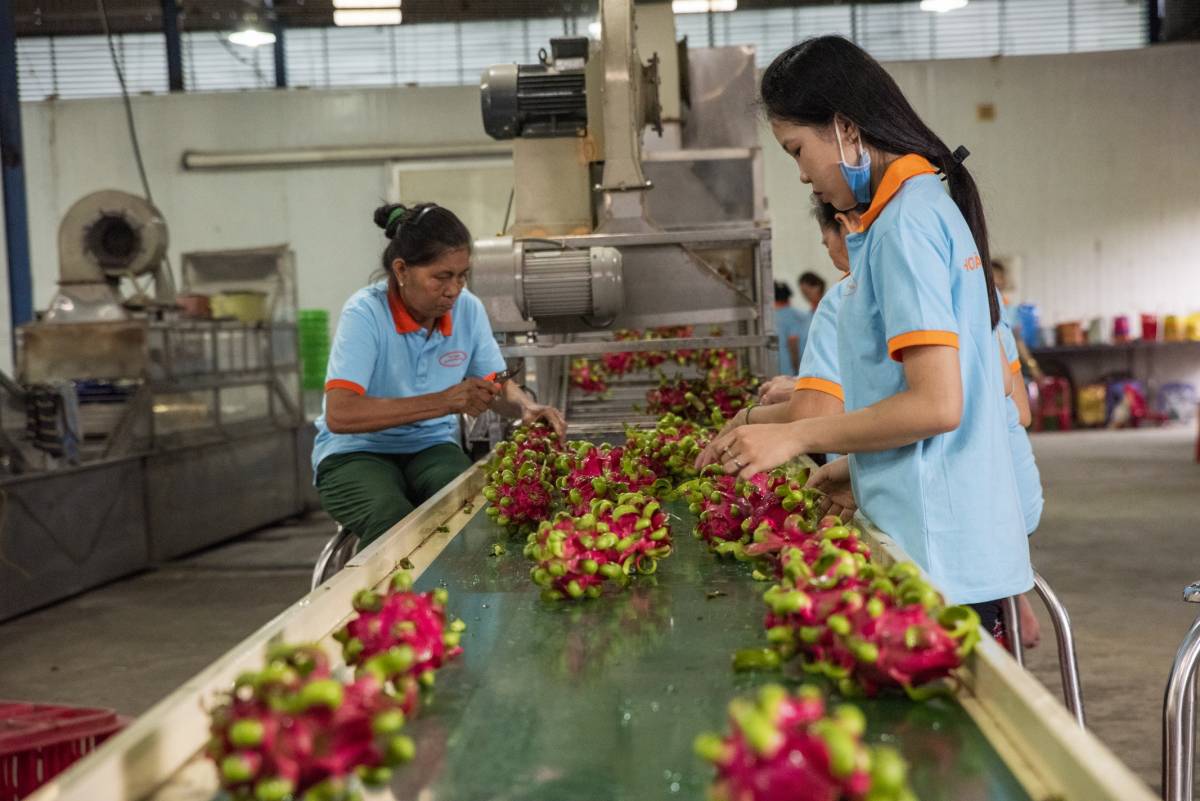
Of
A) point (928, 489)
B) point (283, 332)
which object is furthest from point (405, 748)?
point (283, 332)

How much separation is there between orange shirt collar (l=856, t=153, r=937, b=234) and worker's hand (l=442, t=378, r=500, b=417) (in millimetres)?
1539

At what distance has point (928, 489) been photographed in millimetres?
1715

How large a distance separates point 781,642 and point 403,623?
17.8 inches

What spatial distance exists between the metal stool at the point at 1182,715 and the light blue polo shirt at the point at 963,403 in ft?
1.34

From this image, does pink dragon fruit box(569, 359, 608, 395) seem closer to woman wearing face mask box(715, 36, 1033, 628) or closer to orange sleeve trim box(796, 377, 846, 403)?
orange sleeve trim box(796, 377, 846, 403)

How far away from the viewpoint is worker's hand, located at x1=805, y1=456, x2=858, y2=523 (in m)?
2.11

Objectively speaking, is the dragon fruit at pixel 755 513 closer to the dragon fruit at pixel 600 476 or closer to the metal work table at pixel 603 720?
the metal work table at pixel 603 720

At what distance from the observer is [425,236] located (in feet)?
10.4

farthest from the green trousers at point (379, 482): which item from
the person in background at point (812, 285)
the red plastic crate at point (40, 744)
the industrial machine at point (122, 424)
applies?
the person in background at point (812, 285)

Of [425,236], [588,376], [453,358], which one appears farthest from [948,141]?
[425,236]

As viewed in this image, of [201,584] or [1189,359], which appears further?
[1189,359]

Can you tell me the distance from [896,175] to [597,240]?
5.92ft

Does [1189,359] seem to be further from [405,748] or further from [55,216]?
[405,748]

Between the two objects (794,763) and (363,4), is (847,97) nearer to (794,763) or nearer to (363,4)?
(794,763)
